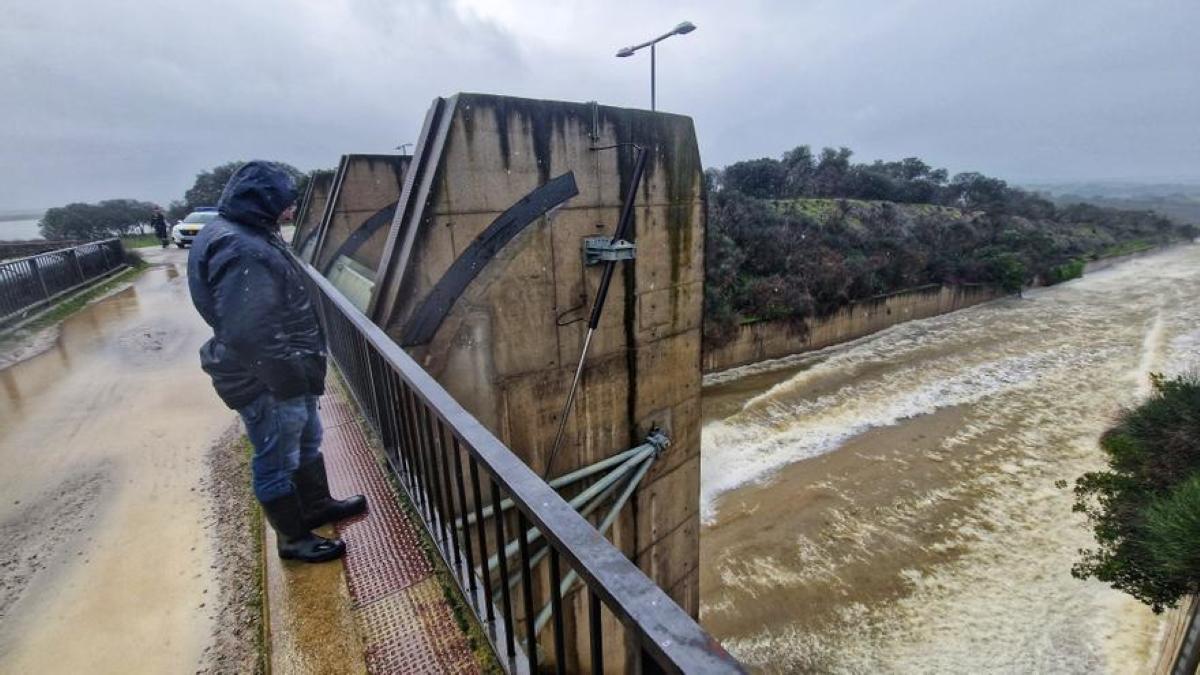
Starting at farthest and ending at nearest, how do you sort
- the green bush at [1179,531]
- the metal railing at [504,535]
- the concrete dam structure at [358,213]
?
the concrete dam structure at [358,213], the green bush at [1179,531], the metal railing at [504,535]

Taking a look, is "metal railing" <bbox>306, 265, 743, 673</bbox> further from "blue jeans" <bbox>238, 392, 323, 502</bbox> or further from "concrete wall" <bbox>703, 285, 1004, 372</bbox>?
"concrete wall" <bbox>703, 285, 1004, 372</bbox>

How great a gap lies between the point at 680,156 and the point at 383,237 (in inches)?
196

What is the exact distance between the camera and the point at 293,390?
7.54ft

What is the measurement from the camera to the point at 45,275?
1005 centimetres

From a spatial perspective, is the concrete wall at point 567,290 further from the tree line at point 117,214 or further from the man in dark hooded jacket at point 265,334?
the tree line at point 117,214

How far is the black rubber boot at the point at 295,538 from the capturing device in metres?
2.51

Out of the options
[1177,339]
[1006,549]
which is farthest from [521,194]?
[1177,339]

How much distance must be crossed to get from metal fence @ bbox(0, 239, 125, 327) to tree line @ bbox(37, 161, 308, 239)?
758 inches

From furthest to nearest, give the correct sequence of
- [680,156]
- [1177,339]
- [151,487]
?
[1177,339], [680,156], [151,487]

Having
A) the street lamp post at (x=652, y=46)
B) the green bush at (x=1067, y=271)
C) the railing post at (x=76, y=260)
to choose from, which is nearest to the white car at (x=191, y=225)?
the railing post at (x=76, y=260)

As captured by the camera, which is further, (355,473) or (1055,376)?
(1055,376)

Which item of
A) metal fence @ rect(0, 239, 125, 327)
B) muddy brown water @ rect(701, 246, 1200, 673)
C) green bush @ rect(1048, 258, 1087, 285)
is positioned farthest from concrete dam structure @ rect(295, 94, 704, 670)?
green bush @ rect(1048, 258, 1087, 285)

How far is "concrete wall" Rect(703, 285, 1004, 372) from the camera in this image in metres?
20.2

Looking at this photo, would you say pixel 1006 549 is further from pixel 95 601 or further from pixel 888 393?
pixel 95 601
